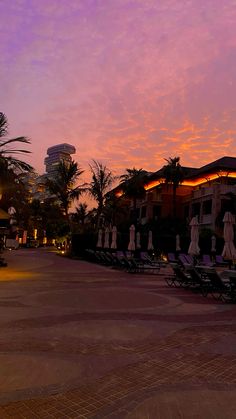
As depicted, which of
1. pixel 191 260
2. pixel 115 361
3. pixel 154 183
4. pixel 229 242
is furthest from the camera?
pixel 154 183

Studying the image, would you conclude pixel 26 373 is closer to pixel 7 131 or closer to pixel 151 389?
pixel 151 389

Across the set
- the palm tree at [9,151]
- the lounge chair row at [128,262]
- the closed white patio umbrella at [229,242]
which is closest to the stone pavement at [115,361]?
the closed white patio umbrella at [229,242]

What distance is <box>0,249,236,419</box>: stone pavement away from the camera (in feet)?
12.1

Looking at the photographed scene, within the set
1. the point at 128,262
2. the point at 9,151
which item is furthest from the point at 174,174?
the point at 9,151

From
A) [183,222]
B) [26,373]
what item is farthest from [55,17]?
[183,222]

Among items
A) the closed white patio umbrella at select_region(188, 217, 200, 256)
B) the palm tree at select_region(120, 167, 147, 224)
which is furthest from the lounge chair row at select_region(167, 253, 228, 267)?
the palm tree at select_region(120, 167, 147, 224)

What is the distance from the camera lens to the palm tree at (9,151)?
19.0m

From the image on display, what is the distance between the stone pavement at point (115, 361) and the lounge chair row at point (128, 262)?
11.5 meters

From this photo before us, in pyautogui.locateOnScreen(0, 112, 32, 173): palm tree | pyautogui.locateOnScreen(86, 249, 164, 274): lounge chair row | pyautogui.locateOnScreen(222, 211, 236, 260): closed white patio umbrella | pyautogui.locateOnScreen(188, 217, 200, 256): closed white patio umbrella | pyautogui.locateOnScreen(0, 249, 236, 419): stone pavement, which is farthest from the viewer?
pyautogui.locateOnScreen(86, 249, 164, 274): lounge chair row

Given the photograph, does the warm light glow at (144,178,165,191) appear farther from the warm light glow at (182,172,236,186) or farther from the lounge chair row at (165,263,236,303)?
the lounge chair row at (165,263,236,303)

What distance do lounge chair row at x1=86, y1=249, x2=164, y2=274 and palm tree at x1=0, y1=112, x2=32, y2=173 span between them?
7.51 m

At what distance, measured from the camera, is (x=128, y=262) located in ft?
68.4

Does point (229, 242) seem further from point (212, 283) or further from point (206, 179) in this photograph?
point (206, 179)

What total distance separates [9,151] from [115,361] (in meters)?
16.8
